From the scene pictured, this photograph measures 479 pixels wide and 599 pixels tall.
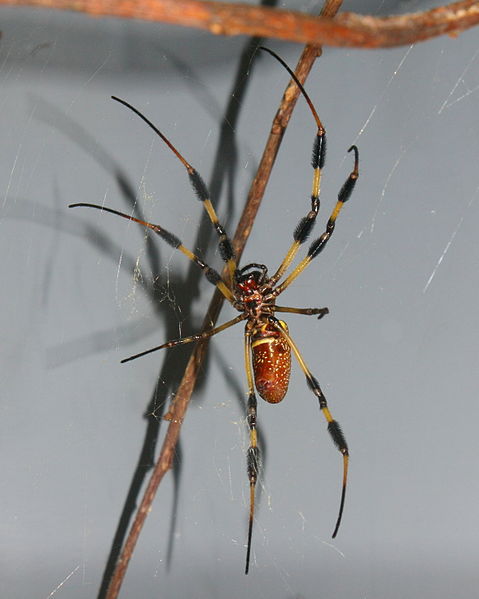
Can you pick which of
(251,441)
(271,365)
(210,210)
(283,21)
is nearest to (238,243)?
(210,210)

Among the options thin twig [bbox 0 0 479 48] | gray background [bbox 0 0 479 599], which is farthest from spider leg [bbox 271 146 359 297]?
thin twig [bbox 0 0 479 48]

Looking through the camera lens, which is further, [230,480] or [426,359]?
[426,359]

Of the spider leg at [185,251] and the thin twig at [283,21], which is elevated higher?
the spider leg at [185,251]

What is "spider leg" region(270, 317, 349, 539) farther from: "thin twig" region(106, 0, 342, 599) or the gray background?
the gray background

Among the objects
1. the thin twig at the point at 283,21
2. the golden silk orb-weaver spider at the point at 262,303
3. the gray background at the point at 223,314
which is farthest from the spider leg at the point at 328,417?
the thin twig at the point at 283,21

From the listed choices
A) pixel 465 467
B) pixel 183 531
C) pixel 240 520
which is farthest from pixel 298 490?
pixel 465 467

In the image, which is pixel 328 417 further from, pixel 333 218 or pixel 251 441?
pixel 333 218

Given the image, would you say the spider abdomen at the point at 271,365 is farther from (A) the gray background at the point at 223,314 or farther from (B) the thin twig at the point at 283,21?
(B) the thin twig at the point at 283,21

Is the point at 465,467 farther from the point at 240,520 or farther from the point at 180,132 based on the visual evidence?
the point at 180,132
